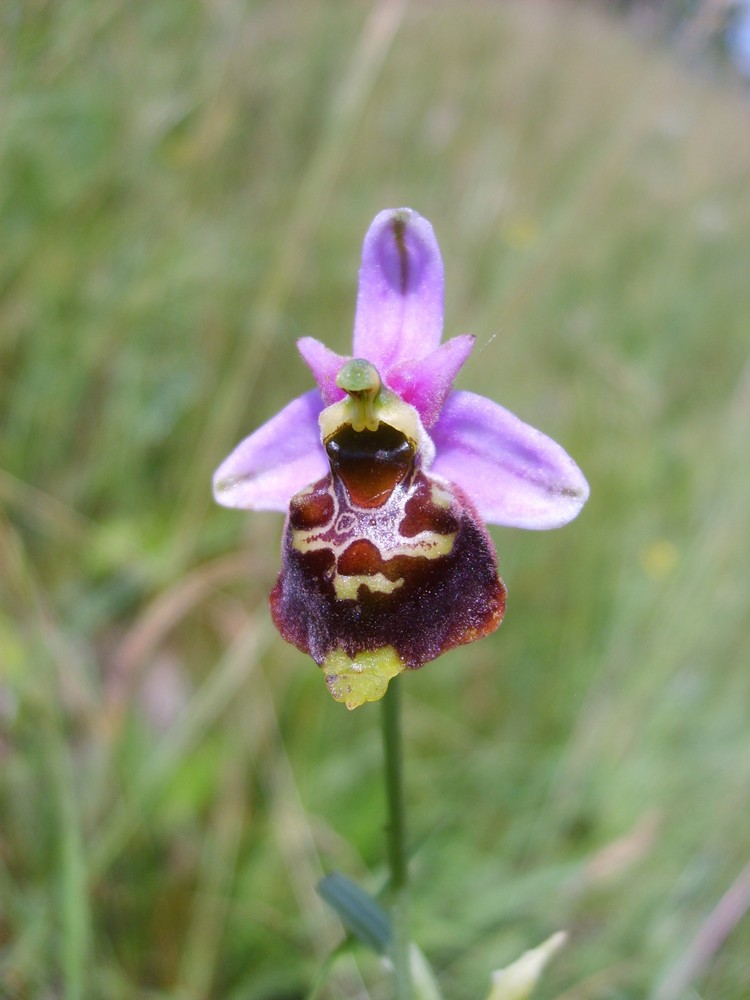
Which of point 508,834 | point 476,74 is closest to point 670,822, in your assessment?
point 508,834

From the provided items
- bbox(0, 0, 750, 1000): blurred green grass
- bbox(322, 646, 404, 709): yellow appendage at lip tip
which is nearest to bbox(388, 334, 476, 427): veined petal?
bbox(322, 646, 404, 709): yellow appendage at lip tip

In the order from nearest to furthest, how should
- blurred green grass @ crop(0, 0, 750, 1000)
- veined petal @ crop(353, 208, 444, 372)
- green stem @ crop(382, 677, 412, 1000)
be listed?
green stem @ crop(382, 677, 412, 1000) → veined petal @ crop(353, 208, 444, 372) → blurred green grass @ crop(0, 0, 750, 1000)

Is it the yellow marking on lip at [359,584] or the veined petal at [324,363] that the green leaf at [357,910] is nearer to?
the yellow marking on lip at [359,584]

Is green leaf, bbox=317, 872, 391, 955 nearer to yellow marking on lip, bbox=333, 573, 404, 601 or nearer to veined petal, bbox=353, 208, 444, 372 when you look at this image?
yellow marking on lip, bbox=333, 573, 404, 601

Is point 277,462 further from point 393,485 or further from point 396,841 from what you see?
point 396,841

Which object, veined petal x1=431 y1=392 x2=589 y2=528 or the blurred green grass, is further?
the blurred green grass
